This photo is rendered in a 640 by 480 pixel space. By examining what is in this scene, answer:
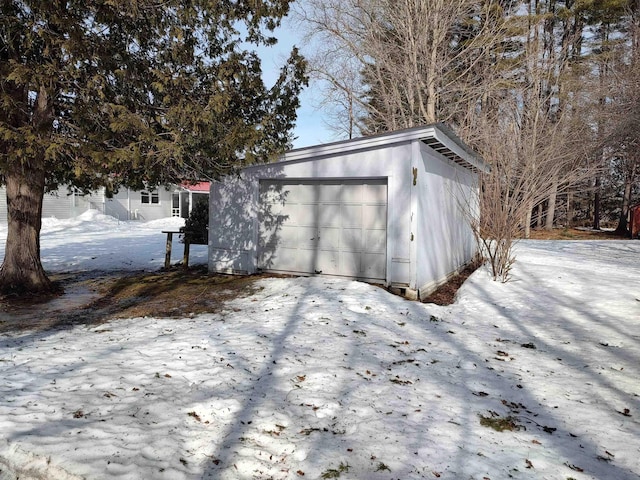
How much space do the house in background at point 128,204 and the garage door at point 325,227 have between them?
16223 mm

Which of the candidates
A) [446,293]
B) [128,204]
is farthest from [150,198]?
[446,293]

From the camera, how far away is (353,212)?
29.6 ft

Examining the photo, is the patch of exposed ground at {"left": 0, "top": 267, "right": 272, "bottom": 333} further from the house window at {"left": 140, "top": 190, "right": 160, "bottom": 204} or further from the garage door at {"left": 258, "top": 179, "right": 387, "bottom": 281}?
the house window at {"left": 140, "top": 190, "right": 160, "bottom": 204}

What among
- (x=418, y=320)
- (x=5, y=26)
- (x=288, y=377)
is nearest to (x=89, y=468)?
(x=288, y=377)

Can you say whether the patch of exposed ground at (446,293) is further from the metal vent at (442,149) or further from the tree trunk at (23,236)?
the tree trunk at (23,236)

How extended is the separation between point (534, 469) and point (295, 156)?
7.49 m

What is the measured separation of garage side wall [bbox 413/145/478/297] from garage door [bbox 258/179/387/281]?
781 millimetres

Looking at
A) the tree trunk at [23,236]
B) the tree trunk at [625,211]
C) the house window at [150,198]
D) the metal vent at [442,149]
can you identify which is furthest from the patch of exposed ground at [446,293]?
the house window at [150,198]

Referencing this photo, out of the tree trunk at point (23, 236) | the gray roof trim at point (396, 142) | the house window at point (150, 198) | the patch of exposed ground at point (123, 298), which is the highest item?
the gray roof trim at point (396, 142)

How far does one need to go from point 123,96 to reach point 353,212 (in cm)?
475

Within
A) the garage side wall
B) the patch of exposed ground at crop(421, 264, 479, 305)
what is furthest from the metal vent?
the patch of exposed ground at crop(421, 264, 479, 305)

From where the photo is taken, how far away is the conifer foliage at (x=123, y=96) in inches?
246

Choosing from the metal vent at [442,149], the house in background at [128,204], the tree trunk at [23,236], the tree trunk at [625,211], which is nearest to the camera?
the tree trunk at [23,236]

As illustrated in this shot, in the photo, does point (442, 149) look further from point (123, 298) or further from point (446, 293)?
point (123, 298)
